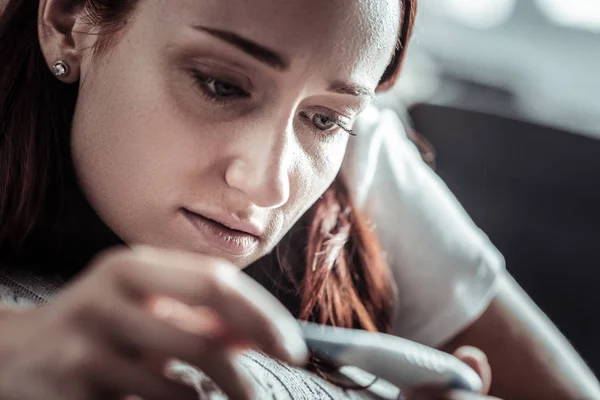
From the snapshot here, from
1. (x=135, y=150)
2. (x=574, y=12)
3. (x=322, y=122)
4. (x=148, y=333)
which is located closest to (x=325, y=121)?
(x=322, y=122)

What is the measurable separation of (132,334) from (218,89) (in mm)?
184

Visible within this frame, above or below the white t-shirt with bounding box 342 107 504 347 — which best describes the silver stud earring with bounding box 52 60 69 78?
above

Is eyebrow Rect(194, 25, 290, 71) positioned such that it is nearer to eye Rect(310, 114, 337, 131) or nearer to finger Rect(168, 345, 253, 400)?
eye Rect(310, 114, 337, 131)

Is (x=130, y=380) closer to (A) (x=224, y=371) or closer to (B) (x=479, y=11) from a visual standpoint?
(A) (x=224, y=371)

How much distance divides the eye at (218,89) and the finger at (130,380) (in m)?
0.18

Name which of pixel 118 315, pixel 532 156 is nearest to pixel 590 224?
pixel 532 156

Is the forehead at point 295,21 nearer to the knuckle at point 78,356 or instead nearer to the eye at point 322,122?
the eye at point 322,122

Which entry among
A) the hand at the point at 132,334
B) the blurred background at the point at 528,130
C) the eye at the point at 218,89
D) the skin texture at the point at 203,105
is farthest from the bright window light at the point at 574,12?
the hand at the point at 132,334

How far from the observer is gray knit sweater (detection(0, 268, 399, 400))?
0.40 m

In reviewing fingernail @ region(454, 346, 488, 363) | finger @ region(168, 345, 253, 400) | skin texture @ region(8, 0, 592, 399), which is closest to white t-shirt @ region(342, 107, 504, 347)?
fingernail @ region(454, 346, 488, 363)

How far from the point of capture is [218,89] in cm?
40

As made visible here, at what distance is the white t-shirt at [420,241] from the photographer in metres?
0.59

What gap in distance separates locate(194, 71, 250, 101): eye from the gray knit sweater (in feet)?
0.50

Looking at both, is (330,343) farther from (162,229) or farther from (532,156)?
(532,156)
